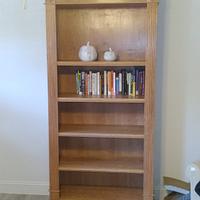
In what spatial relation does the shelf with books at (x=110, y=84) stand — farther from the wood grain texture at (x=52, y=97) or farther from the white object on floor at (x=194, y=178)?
the white object on floor at (x=194, y=178)

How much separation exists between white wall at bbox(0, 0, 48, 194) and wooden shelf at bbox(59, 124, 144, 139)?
0.38 m

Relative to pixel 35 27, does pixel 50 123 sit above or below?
below

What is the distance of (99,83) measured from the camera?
8.98 feet

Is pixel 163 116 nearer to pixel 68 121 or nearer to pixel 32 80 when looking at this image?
pixel 68 121

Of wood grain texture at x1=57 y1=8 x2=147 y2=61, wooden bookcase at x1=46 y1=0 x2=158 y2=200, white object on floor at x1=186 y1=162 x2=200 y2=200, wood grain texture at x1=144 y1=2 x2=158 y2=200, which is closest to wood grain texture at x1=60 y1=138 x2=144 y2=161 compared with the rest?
wooden bookcase at x1=46 y1=0 x2=158 y2=200

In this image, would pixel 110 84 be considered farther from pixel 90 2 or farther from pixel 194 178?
pixel 194 178

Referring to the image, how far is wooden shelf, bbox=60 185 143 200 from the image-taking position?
281 cm

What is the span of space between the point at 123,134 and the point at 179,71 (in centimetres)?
76

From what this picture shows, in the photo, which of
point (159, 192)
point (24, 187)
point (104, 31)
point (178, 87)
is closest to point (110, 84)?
point (104, 31)

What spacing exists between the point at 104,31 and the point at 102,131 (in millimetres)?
857

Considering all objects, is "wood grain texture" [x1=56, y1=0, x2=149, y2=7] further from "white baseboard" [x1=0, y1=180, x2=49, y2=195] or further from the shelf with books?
"white baseboard" [x1=0, y1=180, x2=49, y2=195]

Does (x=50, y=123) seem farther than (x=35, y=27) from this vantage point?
No

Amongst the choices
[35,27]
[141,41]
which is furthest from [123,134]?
[35,27]

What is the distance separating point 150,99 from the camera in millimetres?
A: 2551
